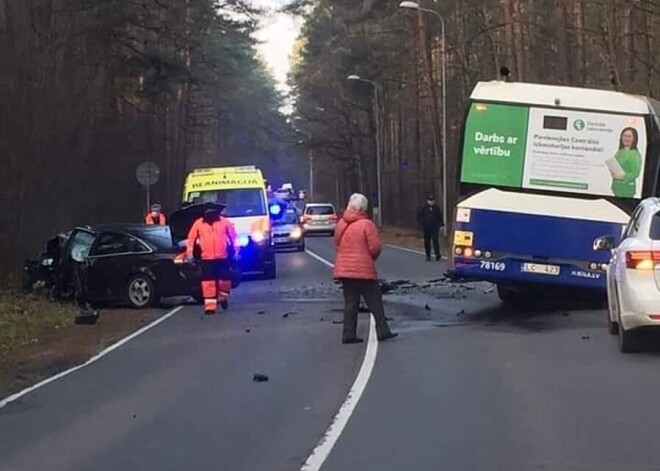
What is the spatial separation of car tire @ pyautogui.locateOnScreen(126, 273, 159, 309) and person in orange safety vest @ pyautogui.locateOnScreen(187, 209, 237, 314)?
1.72 m

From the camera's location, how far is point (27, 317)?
21422mm

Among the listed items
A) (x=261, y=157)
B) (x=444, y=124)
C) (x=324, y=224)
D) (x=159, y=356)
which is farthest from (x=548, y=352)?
(x=261, y=157)

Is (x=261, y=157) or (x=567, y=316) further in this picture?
(x=261, y=157)

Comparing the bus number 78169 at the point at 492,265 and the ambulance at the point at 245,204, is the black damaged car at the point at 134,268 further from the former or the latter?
the ambulance at the point at 245,204

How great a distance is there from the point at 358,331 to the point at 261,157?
313ft

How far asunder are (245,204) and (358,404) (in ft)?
61.7

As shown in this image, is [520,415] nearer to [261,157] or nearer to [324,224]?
[324,224]

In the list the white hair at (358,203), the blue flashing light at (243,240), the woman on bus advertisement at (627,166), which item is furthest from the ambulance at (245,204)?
the white hair at (358,203)

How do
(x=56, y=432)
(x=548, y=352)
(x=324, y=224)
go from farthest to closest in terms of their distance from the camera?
(x=324, y=224)
(x=548, y=352)
(x=56, y=432)

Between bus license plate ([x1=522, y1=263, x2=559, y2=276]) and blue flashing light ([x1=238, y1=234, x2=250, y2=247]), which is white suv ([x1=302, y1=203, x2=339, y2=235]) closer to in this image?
blue flashing light ([x1=238, y1=234, x2=250, y2=247])

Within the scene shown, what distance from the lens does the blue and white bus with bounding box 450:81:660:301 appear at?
18.4 m

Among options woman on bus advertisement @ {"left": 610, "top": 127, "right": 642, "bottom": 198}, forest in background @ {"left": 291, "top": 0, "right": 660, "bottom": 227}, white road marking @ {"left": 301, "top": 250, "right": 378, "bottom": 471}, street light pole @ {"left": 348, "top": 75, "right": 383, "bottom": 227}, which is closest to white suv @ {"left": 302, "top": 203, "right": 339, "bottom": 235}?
forest in background @ {"left": 291, "top": 0, "right": 660, "bottom": 227}

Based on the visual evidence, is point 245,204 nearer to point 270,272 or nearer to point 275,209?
point 270,272

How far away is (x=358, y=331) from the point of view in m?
17.2
